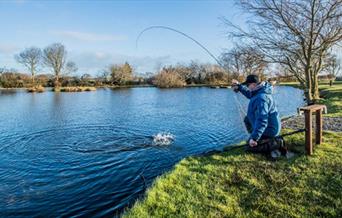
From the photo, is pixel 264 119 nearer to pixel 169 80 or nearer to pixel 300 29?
pixel 300 29

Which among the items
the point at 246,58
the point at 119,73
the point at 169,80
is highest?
the point at 119,73

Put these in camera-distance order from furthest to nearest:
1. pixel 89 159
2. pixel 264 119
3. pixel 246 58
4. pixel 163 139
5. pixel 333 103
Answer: pixel 333 103 < pixel 246 58 < pixel 163 139 < pixel 89 159 < pixel 264 119

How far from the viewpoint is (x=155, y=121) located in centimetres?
1727

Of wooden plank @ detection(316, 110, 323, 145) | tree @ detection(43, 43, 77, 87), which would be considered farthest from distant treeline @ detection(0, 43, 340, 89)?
wooden plank @ detection(316, 110, 323, 145)

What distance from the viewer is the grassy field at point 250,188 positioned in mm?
4496

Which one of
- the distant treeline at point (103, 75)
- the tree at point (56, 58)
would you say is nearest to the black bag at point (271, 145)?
the distant treeline at point (103, 75)

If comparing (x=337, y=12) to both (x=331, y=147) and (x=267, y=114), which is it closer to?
(x=331, y=147)

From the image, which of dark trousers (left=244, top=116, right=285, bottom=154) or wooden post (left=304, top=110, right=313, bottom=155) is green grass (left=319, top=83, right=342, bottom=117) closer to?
wooden post (left=304, top=110, right=313, bottom=155)

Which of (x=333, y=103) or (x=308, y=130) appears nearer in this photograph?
(x=308, y=130)

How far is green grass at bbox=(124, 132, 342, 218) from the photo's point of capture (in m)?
4.50

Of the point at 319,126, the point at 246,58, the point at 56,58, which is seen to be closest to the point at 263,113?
the point at 319,126

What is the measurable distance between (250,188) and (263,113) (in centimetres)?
173

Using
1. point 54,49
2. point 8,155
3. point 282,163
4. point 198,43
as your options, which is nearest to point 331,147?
point 282,163

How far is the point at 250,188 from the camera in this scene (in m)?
Result: 5.27
